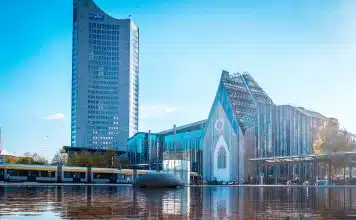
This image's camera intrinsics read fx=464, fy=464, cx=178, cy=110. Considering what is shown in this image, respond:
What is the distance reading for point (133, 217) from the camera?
1314 cm

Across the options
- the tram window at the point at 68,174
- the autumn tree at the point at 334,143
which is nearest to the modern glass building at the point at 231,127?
the autumn tree at the point at 334,143

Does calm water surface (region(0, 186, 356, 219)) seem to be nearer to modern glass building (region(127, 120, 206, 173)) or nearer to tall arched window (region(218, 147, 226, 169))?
tall arched window (region(218, 147, 226, 169))

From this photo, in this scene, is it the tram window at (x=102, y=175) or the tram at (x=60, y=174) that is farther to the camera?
the tram window at (x=102, y=175)

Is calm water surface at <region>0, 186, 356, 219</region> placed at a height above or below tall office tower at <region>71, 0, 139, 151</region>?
below

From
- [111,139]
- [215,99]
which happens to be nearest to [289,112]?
[215,99]

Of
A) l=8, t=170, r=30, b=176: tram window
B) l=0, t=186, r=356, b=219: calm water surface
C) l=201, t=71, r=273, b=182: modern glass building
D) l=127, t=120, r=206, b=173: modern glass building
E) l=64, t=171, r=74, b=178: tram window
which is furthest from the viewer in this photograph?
l=127, t=120, r=206, b=173: modern glass building

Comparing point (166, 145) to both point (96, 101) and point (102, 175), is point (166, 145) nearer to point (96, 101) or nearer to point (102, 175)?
point (102, 175)

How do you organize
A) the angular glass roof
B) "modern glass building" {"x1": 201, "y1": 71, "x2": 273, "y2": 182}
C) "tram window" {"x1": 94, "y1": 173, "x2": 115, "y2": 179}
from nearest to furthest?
"tram window" {"x1": 94, "y1": 173, "x2": 115, "y2": 179} → "modern glass building" {"x1": 201, "y1": 71, "x2": 273, "y2": 182} → the angular glass roof

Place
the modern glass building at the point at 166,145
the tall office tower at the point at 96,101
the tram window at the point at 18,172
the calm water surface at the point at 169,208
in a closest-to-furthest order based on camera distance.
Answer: the calm water surface at the point at 169,208 → the tram window at the point at 18,172 → the modern glass building at the point at 166,145 → the tall office tower at the point at 96,101

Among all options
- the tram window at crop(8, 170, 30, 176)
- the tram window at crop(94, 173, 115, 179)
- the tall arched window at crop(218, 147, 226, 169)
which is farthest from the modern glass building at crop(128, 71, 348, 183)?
the tram window at crop(8, 170, 30, 176)

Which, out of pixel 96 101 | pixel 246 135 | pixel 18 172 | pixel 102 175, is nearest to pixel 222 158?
pixel 246 135

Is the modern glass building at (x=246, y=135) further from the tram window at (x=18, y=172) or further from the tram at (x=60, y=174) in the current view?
the tram window at (x=18, y=172)

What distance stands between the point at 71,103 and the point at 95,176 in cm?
12402

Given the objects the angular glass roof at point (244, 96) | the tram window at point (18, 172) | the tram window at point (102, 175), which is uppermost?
the angular glass roof at point (244, 96)
